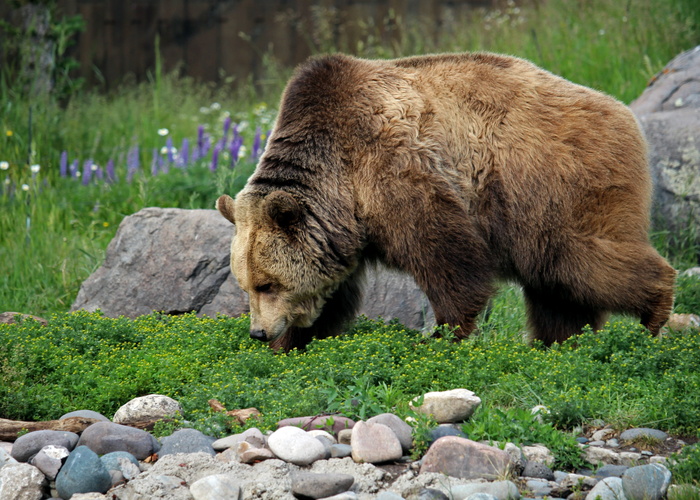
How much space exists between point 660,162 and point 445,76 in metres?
3.10

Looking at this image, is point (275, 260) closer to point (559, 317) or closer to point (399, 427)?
point (399, 427)

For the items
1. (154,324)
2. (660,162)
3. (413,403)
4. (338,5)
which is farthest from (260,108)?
(413,403)

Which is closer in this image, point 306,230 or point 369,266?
point 306,230

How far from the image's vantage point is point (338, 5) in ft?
46.3

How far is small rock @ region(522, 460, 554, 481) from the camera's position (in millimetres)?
3273

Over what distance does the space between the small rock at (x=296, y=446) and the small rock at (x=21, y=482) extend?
0.93 m

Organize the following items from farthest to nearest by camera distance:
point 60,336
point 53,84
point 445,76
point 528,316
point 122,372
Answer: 1. point 53,84
2. point 528,316
3. point 445,76
4. point 60,336
5. point 122,372

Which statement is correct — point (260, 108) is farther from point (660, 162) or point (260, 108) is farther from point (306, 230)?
point (306, 230)

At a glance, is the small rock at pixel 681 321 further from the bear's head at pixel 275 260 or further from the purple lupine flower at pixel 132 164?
the purple lupine flower at pixel 132 164

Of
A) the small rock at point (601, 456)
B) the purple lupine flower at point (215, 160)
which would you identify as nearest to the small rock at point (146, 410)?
the small rock at point (601, 456)

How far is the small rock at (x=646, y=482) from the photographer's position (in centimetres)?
302

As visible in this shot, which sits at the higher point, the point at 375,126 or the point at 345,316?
the point at 375,126

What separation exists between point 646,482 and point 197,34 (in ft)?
42.4

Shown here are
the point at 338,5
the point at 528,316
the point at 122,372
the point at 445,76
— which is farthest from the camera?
the point at 338,5
